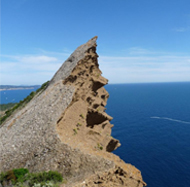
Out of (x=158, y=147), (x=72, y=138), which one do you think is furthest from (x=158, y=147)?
Result: (x=72, y=138)

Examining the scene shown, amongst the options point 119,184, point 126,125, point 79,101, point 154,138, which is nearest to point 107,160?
point 119,184

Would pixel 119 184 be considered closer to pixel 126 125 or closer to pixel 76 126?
pixel 76 126

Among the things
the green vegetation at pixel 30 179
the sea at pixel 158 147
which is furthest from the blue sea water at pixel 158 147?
the green vegetation at pixel 30 179

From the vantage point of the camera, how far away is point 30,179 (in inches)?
602

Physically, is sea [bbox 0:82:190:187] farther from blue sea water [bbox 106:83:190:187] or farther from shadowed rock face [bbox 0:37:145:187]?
shadowed rock face [bbox 0:37:145:187]

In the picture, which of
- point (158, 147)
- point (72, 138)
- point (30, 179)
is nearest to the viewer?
point (30, 179)

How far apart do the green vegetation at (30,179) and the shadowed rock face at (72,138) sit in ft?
3.30

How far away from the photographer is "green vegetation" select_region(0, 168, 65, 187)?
14562 mm

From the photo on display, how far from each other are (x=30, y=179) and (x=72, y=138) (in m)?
6.36

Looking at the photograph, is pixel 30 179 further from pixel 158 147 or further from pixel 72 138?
pixel 158 147

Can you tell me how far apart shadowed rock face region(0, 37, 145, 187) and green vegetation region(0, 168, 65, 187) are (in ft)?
3.30

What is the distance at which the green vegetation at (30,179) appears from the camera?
14562 millimetres

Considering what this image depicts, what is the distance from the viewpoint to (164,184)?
53.2 m

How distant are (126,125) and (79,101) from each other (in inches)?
3466
